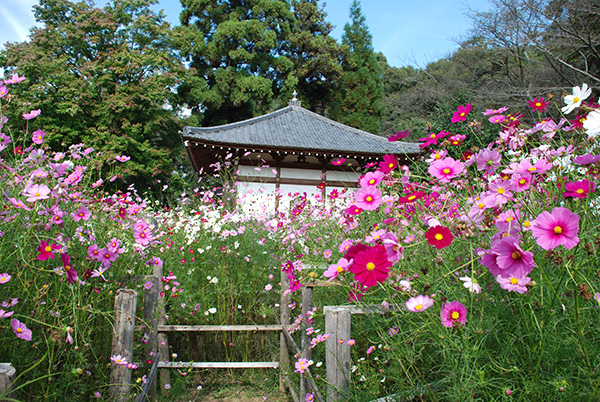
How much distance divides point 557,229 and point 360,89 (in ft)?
64.9

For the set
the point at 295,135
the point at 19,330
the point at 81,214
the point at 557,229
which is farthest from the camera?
the point at 295,135

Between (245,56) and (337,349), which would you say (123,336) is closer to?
(337,349)

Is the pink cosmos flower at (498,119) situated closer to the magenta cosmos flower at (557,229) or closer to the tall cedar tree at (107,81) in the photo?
the magenta cosmos flower at (557,229)

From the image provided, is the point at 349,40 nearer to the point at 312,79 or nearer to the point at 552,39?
the point at 312,79

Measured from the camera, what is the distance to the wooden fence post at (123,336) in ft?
4.45

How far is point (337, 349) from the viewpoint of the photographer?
133 cm

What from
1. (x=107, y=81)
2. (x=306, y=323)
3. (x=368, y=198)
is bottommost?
(x=306, y=323)

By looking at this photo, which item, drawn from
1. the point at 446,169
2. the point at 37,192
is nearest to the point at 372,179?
the point at 446,169

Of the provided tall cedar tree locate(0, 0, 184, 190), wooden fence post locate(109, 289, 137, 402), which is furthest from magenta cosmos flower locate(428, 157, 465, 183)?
tall cedar tree locate(0, 0, 184, 190)

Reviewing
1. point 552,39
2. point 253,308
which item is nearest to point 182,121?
point 552,39

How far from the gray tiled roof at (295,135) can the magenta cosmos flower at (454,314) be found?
26.8 ft

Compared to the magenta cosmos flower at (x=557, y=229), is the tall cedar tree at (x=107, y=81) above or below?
above

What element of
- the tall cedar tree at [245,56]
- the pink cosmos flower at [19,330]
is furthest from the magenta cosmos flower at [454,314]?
the tall cedar tree at [245,56]

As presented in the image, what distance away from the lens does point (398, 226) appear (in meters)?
1.10
